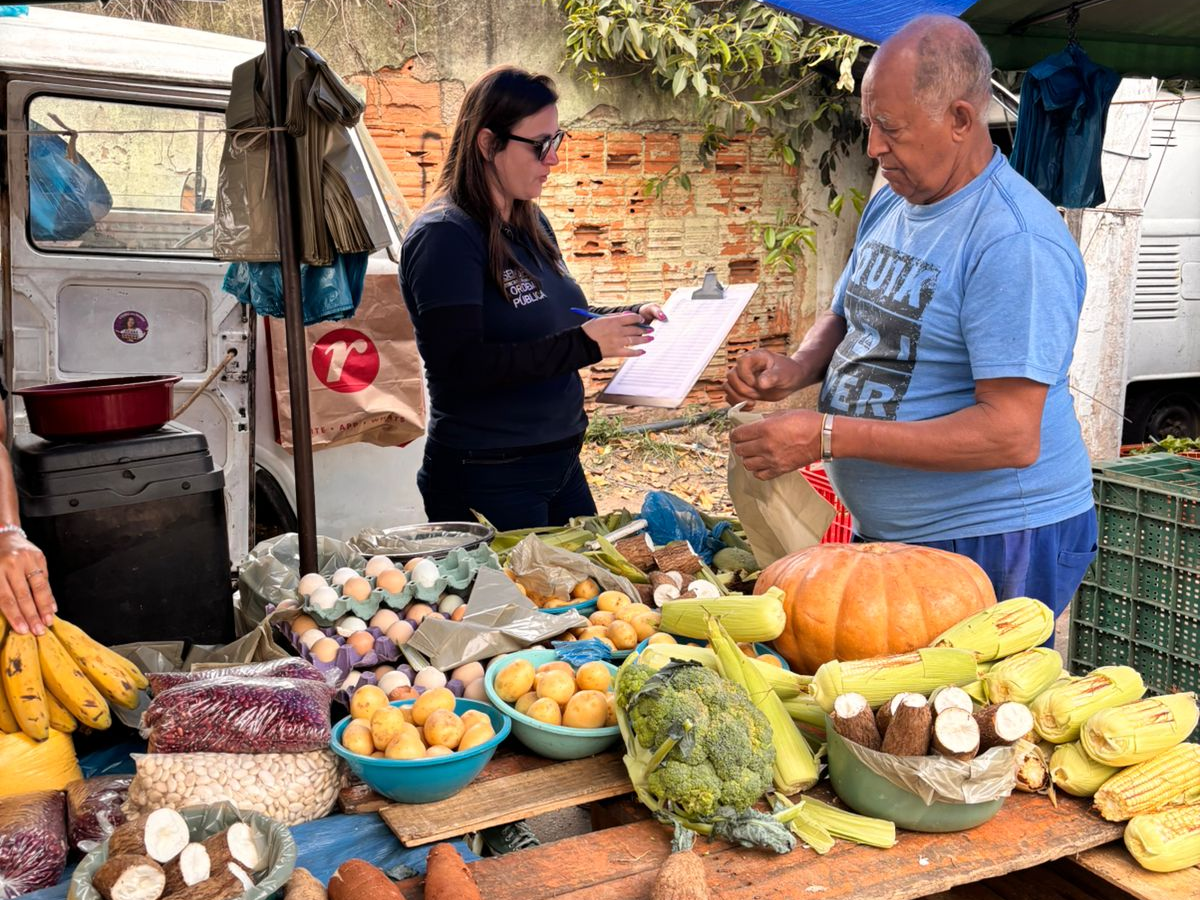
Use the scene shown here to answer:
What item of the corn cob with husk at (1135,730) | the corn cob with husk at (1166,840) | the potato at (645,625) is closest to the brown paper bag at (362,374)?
the potato at (645,625)

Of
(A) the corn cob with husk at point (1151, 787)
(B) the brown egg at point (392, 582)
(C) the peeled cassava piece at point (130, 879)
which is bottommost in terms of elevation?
(A) the corn cob with husk at point (1151, 787)

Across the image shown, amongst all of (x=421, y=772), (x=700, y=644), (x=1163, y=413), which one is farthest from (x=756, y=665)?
(x=1163, y=413)

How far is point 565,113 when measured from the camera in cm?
927

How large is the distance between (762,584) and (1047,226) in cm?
107

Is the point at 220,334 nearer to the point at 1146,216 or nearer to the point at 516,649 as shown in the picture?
the point at 516,649

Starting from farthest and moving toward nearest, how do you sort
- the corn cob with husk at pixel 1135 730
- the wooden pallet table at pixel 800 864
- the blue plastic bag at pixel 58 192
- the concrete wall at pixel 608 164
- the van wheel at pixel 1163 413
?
the van wheel at pixel 1163 413 → the concrete wall at pixel 608 164 → the blue plastic bag at pixel 58 192 → the corn cob with husk at pixel 1135 730 → the wooden pallet table at pixel 800 864

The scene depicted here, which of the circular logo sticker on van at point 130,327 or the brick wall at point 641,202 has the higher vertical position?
the brick wall at point 641,202

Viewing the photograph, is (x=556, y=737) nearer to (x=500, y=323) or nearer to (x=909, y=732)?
(x=909, y=732)

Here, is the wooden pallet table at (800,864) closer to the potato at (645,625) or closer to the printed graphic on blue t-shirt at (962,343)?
the potato at (645,625)

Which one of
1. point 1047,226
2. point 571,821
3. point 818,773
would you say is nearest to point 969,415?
point 1047,226

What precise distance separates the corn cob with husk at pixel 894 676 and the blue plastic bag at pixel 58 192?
14.2 feet

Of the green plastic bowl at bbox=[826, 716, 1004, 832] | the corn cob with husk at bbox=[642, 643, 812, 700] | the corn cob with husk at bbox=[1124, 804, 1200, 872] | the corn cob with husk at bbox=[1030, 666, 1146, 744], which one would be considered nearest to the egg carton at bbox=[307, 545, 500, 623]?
the corn cob with husk at bbox=[642, 643, 812, 700]

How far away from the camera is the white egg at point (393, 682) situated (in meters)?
2.20

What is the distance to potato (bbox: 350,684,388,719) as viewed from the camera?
6.76 ft
